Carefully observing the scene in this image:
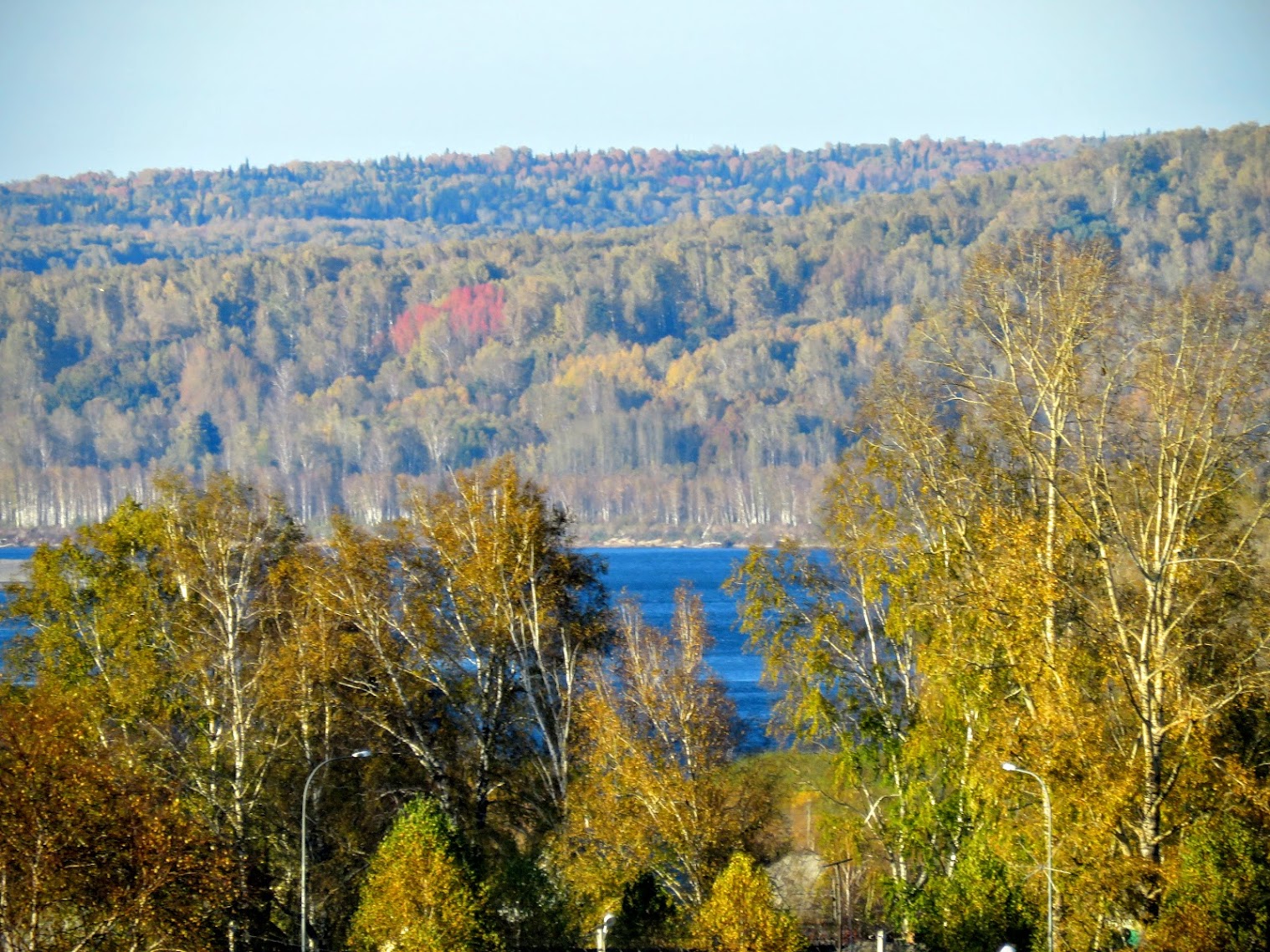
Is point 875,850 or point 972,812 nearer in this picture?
point 972,812

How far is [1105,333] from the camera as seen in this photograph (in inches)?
1060

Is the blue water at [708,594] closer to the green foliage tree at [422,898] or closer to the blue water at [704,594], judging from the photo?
the blue water at [704,594]

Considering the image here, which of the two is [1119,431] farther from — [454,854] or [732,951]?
[454,854]

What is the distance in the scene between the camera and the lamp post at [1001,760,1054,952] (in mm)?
23719

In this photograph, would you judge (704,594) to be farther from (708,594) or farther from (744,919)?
(744,919)

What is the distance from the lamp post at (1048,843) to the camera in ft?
77.8

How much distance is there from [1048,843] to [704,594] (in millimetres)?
95932

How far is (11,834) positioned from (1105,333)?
17851 millimetres

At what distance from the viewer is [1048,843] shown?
955 inches

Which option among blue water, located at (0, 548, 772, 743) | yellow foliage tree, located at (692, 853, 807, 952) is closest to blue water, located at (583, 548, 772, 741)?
blue water, located at (0, 548, 772, 743)

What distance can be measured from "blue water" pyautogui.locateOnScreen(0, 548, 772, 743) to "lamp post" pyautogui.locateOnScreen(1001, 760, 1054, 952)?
664 centimetres

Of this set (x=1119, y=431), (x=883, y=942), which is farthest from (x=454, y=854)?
(x=1119, y=431)

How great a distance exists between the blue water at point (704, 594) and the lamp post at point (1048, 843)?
6.64 m

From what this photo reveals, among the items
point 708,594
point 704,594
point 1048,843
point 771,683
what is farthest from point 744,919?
point 708,594
